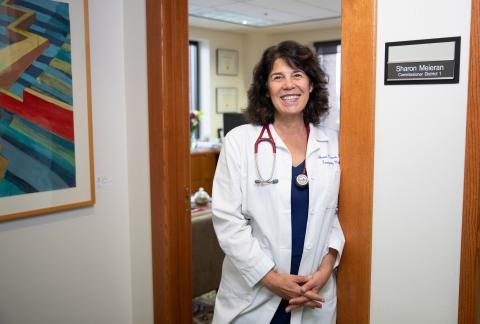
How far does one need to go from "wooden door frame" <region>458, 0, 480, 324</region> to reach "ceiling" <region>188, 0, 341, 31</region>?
3.92 m

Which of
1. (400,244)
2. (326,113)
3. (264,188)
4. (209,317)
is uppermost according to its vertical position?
(326,113)

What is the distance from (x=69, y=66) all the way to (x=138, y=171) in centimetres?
57

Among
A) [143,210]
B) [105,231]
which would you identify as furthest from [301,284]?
[105,231]

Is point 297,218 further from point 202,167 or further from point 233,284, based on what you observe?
point 202,167

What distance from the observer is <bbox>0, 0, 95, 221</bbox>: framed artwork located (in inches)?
70.8

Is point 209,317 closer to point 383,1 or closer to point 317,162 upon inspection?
point 317,162

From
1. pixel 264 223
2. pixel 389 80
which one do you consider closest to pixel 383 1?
pixel 389 80

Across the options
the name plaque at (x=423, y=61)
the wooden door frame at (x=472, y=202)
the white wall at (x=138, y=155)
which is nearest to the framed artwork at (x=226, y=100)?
the white wall at (x=138, y=155)

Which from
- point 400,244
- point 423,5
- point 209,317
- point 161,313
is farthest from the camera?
point 209,317

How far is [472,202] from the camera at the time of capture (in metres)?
1.20

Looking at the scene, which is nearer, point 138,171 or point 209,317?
point 138,171

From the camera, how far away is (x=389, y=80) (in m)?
1.34

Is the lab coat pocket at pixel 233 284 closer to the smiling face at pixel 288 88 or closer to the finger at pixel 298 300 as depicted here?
the finger at pixel 298 300

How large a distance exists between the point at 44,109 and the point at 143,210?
645 millimetres
